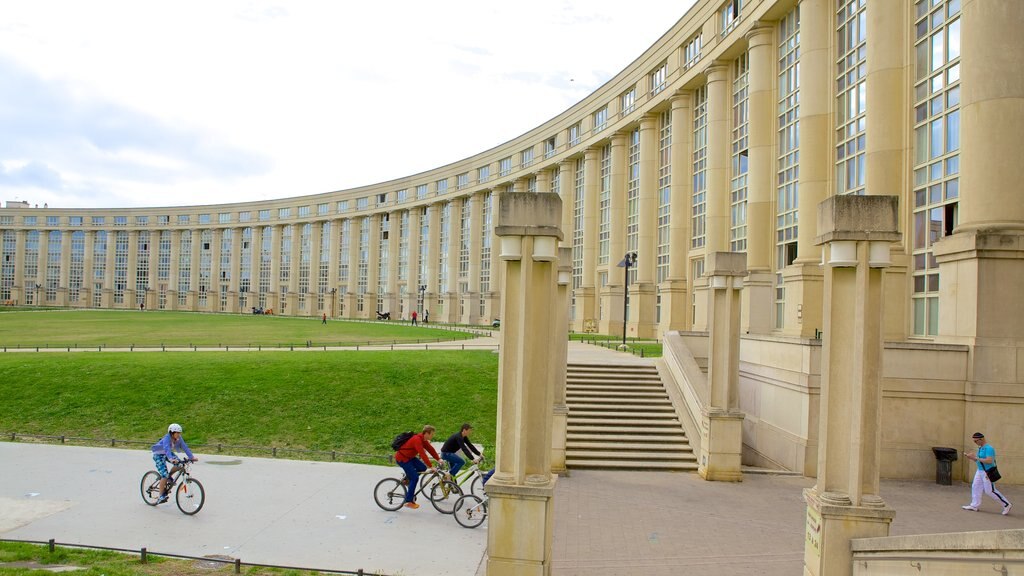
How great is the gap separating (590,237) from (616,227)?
13.2 ft

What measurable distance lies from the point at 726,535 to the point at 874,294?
15.8 ft

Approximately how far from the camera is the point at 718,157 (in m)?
35.9

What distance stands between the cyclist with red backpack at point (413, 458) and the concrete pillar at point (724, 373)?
6.71m

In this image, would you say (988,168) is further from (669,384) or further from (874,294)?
(874,294)

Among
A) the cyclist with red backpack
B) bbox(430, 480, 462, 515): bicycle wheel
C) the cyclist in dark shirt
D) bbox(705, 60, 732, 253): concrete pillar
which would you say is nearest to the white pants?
the cyclist in dark shirt

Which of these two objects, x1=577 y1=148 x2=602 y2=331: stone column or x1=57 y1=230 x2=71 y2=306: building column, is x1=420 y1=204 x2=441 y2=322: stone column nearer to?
x1=577 y1=148 x2=602 y2=331: stone column

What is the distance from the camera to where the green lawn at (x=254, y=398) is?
18484mm

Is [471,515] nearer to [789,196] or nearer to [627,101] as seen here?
[789,196]

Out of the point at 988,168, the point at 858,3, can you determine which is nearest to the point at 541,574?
the point at 988,168

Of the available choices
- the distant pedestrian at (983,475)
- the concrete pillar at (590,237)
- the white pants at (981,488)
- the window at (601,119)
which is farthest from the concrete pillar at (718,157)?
the white pants at (981,488)

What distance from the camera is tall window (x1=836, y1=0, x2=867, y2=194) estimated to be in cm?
2433

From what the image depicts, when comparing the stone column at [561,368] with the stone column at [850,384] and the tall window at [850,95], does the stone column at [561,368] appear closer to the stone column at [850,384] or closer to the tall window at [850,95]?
the stone column at [850,384]

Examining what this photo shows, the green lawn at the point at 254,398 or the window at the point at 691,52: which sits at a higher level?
the window at the point at 691,52

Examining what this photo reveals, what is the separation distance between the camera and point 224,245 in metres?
107
